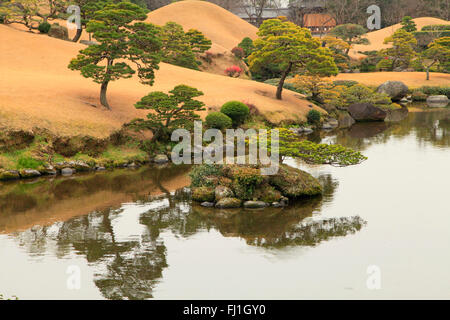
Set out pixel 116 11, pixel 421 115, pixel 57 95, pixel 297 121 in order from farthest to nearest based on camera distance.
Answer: pixel 421 115
pixel 297 121
pixel 57 95
pixel 116 11

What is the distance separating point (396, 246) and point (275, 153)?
693 cm

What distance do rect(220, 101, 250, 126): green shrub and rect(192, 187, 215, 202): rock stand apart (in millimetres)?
13633

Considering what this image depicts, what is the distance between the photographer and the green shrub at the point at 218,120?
30.4 meters

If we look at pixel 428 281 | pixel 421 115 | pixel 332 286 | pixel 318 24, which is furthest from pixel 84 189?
pixel 318 24

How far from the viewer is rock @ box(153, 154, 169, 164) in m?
26.5

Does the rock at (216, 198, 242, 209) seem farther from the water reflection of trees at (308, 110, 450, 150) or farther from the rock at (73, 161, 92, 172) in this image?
the water reflection of trees at (308, 110, 450, 150)

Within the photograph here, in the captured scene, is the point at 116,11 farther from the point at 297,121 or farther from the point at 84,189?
the point at 297,121

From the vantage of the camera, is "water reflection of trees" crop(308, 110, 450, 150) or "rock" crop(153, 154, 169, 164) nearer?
"rock" crop(153, 154, 169, 164)

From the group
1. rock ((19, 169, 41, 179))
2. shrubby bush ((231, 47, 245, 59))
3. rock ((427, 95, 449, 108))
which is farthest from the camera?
shrubby bush ((231, 47, 245, 59))

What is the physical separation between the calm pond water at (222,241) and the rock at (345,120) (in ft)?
53.0

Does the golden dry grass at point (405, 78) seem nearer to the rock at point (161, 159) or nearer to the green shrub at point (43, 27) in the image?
the green shrub at point (43, 27)

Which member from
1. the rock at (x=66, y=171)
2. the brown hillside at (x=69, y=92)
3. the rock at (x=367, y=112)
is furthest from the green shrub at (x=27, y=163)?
the rock at (x=367, y=112)

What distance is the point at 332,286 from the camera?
463 inches

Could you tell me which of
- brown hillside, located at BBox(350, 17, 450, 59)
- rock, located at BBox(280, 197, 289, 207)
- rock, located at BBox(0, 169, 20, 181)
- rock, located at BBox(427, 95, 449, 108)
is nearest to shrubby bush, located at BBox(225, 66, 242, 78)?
rock, located at BBox(427, 95, 449, 108)
